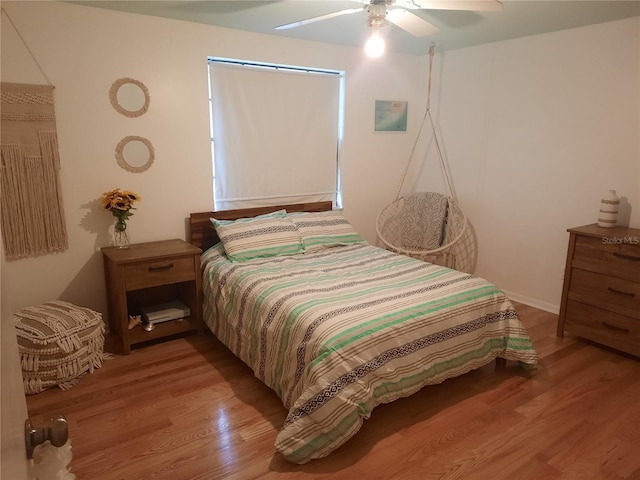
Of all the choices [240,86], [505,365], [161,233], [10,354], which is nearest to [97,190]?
[161,233]

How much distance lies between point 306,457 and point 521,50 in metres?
3.42

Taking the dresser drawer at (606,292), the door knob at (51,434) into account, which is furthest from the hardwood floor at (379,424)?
the door knob at (51,434)

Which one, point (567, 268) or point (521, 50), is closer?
point (567, 268)

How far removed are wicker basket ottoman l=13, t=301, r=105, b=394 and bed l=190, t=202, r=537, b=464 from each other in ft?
2.53

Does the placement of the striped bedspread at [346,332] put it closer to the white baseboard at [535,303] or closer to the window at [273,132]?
the window at [273,132]

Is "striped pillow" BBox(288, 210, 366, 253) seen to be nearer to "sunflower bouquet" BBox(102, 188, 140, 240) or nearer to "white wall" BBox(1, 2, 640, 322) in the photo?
"white wall" BBox(1, 2, 640, 322)

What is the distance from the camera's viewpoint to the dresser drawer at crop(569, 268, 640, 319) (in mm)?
2803

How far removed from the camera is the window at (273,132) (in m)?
3.51

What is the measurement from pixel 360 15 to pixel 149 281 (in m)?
2.26

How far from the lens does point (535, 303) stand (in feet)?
Answer: 12.5

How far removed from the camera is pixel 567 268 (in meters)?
3.11

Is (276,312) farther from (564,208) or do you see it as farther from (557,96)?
(557,96)

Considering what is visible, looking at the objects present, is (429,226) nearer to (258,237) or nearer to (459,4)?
(258,237)

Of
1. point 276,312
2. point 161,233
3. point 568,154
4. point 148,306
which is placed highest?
point 568,154
